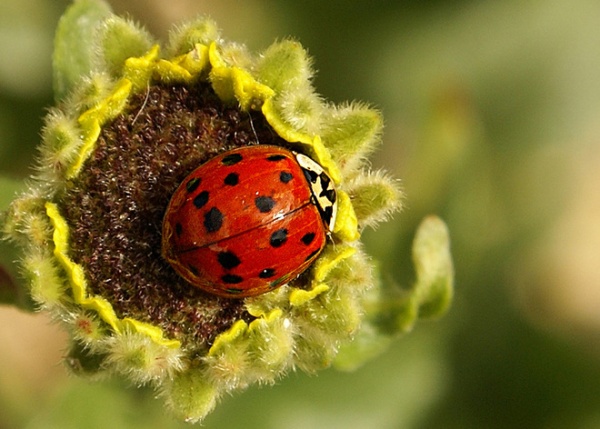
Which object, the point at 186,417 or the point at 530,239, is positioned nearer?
the point at 186,417

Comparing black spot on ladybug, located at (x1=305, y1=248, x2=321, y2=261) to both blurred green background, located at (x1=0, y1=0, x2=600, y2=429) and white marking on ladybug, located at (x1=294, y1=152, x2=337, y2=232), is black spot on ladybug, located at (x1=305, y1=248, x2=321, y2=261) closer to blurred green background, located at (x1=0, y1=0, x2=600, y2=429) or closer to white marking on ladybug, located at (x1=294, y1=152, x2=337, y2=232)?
white marking on ladybug, located at (x1=294, y1=152, x2=337, y2=232)

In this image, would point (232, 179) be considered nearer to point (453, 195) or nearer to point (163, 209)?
point (163, 209)

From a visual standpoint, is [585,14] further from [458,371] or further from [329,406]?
[329,406]

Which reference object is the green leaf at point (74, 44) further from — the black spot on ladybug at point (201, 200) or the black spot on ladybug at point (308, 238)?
the black spot on ladybug at point (308, 238)

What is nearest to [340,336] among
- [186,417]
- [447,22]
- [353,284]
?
[353,284]

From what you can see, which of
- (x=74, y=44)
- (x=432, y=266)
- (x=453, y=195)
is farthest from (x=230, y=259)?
(x=453, y=195)

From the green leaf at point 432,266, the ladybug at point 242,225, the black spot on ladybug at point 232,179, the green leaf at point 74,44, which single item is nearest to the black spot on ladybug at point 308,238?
the ladybug at point 242,225
